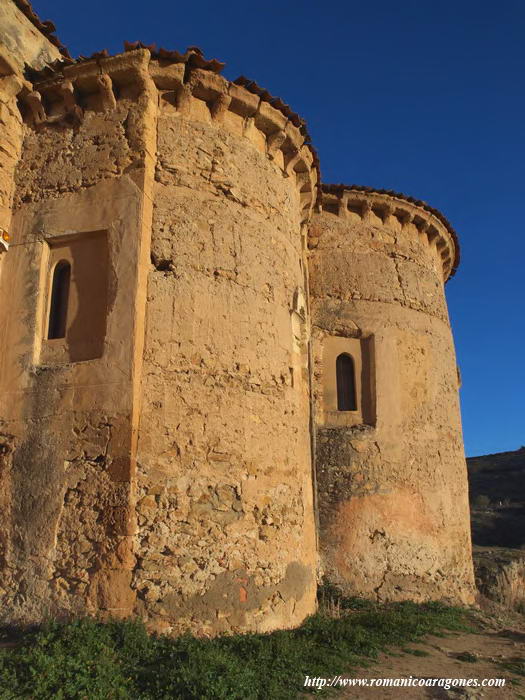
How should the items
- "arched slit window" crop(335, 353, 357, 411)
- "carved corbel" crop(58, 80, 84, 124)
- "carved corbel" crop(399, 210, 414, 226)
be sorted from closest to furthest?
"carved corbel" crop(58, 80, 84, 124) < "arched slit window" crop(335, 353, 357, 411) < "carved corbel" crop(399, 210, 414, 226)

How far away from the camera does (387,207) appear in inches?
488

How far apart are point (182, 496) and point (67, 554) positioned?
4.18ft

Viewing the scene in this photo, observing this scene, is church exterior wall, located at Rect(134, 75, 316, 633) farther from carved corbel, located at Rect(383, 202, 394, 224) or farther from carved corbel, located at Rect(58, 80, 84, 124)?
carved corbel, located at Rect(383, 202, 394, 224)

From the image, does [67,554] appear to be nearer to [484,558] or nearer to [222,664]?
[222,664]

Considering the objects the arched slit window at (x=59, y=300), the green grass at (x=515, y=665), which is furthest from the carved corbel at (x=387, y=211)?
the green grass at (x=515, y=665)

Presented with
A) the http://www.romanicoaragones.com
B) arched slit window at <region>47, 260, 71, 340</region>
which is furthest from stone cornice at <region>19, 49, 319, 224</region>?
the http://www.romanicoaragones.com

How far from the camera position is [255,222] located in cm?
803

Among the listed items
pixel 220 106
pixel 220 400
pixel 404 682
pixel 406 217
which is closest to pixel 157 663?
pixel 404 682

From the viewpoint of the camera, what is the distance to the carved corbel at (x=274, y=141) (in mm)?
8672

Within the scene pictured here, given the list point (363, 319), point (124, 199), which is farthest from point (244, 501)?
point (363, 319)

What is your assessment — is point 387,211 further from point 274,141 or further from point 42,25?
point 42,25

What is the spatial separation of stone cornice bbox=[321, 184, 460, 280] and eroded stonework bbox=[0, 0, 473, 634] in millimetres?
2497

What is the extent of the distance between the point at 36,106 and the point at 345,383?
6.87m

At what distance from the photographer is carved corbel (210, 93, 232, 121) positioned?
797cm
